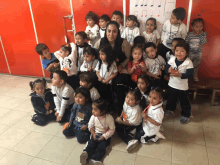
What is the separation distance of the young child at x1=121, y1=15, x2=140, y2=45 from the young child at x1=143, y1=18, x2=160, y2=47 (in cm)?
15

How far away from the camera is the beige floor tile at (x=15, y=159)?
1.88 m

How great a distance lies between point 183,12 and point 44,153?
267cm

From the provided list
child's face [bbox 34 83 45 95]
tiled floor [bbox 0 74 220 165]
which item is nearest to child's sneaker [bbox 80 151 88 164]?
tiled floor [bbox 0 74 220 165]

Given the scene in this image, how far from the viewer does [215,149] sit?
76.1 inches

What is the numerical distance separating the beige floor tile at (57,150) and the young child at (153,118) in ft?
2.78

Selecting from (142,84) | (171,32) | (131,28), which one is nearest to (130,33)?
(131,28)

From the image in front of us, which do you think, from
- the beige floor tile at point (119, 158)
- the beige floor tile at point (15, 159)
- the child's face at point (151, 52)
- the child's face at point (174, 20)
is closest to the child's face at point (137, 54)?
the child's face at point (151, 52)

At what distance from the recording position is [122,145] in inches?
80.9

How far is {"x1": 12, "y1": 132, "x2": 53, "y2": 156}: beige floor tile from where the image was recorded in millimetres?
2028

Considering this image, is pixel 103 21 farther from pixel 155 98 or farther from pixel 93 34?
pixel 155 98

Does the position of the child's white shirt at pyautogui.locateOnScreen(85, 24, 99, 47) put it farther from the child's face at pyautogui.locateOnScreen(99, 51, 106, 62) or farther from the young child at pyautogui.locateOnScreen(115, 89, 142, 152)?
the young child at pyautogui.locateOnScreen(115, 89, 142, 152)

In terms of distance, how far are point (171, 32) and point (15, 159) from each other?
2738mm

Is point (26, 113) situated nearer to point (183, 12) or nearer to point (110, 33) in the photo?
point (110, 33)

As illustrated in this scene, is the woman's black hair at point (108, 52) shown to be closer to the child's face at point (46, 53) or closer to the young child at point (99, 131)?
the young child at point (99, 131)
